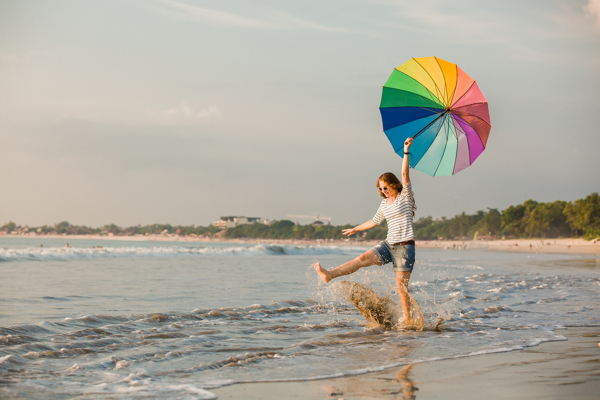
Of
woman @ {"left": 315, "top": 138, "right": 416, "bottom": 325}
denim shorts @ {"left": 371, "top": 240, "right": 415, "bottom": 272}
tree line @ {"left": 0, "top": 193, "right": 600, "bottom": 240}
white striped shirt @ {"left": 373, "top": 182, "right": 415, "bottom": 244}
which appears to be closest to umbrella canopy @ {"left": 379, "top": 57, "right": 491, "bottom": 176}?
woman @ {"left": 315, "top": 138, "right": 416, "bottom": 325}

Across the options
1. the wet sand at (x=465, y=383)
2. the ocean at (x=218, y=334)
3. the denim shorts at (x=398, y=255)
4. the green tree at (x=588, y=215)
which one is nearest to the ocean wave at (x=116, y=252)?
the ocean at (x=218, y=334)

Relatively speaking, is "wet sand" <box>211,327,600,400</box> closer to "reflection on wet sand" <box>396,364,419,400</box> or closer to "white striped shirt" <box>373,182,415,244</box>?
"reflection on wet sand" <box>396,364,419,400</box>

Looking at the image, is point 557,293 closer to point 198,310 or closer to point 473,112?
point 473,112

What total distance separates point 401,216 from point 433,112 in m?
1.59

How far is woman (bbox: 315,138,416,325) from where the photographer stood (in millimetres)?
6004

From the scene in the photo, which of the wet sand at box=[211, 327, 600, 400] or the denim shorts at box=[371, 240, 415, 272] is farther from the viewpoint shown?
the denim shorts at box=[371, 240, 415, 272]

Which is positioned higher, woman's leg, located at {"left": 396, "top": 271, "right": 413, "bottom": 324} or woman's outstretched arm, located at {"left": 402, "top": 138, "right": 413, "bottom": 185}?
woman's outstretched arm, located at {"left": 402, "top": 138, "right": 413, "bottom": 185}

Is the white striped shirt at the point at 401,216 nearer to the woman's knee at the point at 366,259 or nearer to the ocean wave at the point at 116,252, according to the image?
the woman's knee at the point at 366,259

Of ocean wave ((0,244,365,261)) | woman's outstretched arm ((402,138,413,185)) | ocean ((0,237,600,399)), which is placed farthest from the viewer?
ocean wave ((0,244,365,261))

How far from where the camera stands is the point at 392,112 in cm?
653

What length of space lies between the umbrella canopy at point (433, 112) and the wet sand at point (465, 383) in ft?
9.13

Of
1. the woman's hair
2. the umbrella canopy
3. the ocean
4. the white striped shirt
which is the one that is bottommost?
the ocean

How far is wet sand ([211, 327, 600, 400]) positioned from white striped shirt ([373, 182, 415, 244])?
1.68m

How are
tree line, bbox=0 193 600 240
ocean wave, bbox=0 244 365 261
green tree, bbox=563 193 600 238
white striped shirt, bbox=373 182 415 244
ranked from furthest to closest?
tree line, bbox=0 193 600 240, green tree, bbox=563 193 600 238, ocean wave, bbox=0 244 365 261, white striped shirt, bbox=373 182 415 244
